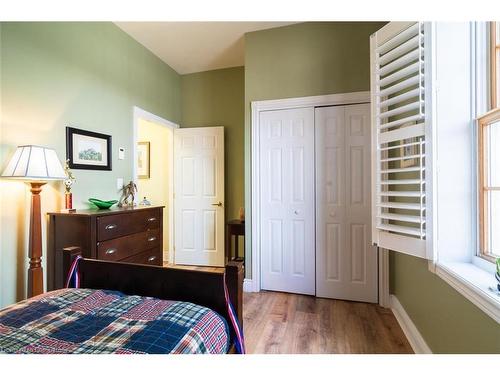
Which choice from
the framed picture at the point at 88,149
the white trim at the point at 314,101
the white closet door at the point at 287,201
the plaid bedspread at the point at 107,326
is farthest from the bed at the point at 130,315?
the white trim at the point at 314,101

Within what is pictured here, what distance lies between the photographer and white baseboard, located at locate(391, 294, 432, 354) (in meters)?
1.68

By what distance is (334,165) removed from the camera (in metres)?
2.61

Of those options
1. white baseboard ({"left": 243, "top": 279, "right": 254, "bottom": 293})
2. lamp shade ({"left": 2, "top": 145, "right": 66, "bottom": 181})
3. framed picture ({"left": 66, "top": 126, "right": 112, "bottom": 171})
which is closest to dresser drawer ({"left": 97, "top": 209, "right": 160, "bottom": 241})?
lamp shade ({"left": 2, "top": 145, "right": 66, "bottom": 181})

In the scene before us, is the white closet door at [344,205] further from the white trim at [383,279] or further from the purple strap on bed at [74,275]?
the purple strap on bed at [74,275]

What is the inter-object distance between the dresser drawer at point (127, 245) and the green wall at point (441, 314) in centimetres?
231

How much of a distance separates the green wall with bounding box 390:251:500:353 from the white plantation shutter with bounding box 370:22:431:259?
264mm

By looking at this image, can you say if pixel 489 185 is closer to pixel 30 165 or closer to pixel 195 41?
pixel 30 165

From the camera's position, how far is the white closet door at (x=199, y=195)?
371 cm

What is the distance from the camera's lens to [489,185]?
1255 millimetres

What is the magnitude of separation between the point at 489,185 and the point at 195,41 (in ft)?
10.4

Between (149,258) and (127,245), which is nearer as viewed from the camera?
(127,245)

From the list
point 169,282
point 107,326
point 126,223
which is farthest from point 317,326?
point 126,223

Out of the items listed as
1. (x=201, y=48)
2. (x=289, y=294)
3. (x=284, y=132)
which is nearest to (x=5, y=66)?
(x=201, y=48)

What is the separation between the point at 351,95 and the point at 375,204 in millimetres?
1260
